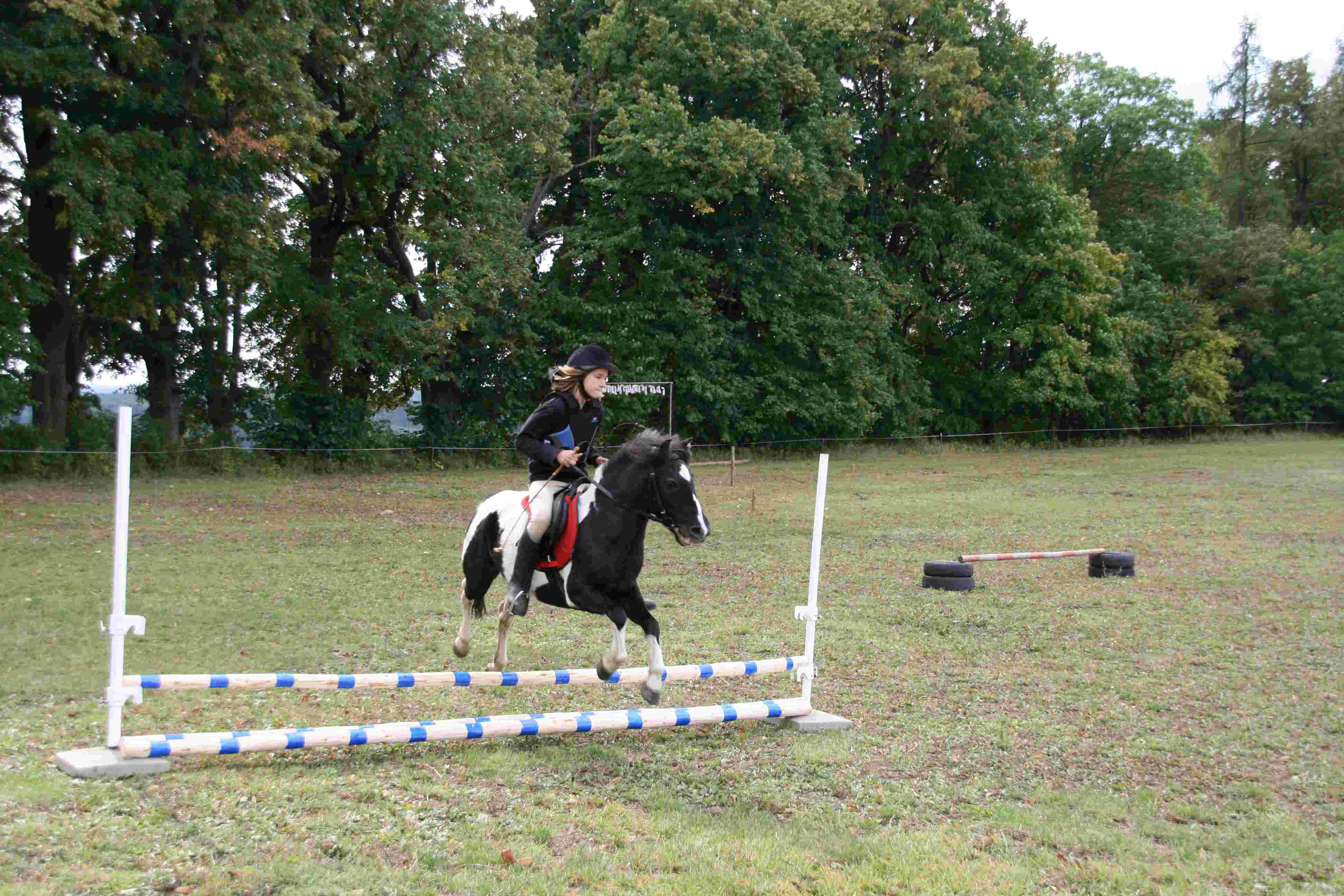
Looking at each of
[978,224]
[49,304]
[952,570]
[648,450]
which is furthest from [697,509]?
[978,224]

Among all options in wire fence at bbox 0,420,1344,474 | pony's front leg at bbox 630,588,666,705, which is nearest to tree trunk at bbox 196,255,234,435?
wire fence at bbox 0,420,1344,474

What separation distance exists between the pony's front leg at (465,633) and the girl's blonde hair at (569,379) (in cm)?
168

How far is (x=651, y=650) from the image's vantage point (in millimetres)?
6828

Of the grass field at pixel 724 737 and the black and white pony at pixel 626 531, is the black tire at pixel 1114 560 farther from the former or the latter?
the black and white pony at pixel 626 531

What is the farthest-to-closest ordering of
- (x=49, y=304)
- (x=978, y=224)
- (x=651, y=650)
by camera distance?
(x=978, y=224) → (x=49, y=304) → (x=651, y=650)

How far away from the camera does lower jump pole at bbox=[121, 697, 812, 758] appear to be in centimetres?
553

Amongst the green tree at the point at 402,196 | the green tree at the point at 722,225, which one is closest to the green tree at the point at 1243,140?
the green tree at the point at 722,225

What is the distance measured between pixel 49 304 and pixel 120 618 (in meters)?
22.3

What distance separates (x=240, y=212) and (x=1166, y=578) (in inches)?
815

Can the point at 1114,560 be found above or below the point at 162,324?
below

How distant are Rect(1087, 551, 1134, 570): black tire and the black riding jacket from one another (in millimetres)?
9636

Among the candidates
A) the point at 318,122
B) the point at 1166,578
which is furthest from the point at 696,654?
the point at 318,122

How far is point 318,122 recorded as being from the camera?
78.7 ft

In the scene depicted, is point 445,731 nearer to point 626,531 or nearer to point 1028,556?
point 626,531
